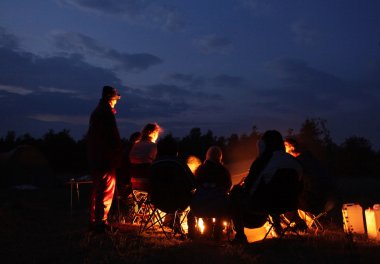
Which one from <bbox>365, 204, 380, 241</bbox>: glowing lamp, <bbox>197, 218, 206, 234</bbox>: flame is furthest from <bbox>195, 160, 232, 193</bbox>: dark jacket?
<bbox>365, 204, 380, 241</bbox>: glowing lamp

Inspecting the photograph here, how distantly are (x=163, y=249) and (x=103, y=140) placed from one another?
6.01ft

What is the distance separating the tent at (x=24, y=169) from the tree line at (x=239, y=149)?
4898mm

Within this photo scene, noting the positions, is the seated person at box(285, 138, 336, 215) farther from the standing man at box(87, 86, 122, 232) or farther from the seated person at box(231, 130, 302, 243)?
the standing man at box(87, 86, 122, 232)

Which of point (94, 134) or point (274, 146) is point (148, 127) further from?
point (274, 146)

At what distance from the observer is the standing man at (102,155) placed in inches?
238

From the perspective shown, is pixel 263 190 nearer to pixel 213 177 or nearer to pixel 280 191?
pixel 280 191

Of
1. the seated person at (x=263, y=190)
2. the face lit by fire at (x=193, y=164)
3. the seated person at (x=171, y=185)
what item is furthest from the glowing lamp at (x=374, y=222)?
the face lit by fire at (x=193, y=164)

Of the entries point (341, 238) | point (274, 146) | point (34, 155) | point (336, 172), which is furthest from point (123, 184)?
point (336, 172)

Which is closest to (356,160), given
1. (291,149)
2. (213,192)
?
(291,149)

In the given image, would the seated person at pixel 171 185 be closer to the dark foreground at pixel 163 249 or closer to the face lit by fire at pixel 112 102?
the dark foreground at pixel 163 249

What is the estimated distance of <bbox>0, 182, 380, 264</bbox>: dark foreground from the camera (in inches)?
182

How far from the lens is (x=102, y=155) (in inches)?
238

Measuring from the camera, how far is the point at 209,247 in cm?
518

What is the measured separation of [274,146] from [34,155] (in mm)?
10270
